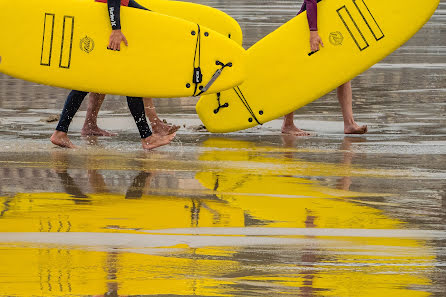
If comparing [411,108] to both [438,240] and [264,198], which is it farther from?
[438,240]

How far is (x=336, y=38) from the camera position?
10.9 meters

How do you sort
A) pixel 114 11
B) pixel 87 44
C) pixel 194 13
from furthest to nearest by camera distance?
pixel 194 13
pixel 87 44
pixel 114 11

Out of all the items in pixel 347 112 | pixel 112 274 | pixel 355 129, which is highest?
pixel 347 112

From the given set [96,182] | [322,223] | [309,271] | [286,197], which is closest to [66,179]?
[96,182]

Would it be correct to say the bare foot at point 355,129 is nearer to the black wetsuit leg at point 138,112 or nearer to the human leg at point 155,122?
the human leg at point 155,122

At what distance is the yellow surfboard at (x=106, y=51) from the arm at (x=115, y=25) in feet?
0.26

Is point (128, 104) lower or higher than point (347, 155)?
higher

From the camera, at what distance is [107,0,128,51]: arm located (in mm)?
10016

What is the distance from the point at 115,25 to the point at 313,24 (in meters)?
1.74

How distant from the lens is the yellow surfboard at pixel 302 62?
10.9 metres

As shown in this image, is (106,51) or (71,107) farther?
(71,107)

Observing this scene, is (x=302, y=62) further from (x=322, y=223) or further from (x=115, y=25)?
(x=322, y=223)

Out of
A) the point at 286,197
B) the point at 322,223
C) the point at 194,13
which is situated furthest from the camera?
the point at 194,13

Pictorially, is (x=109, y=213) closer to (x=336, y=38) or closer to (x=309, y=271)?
(x=309, y=271)
